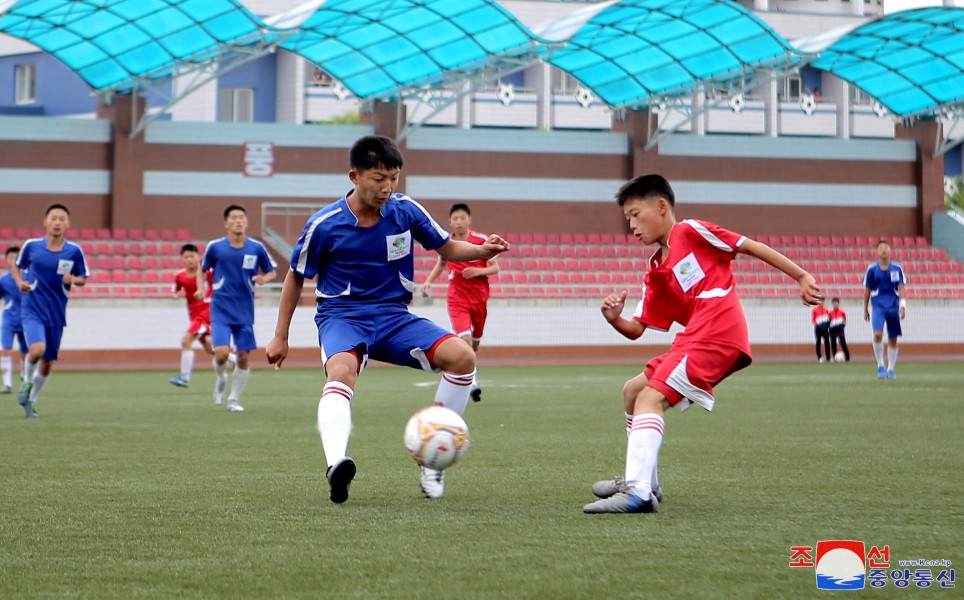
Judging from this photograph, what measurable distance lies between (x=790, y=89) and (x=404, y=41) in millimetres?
27780

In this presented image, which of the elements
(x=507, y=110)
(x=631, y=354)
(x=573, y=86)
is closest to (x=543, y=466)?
(x=631, y=354)

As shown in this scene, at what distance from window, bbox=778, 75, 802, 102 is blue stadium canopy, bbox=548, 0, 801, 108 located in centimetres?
1910

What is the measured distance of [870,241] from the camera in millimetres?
36344

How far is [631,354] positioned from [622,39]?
852 centimetres

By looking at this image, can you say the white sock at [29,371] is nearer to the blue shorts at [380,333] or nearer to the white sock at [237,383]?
the white sock at [237,383]

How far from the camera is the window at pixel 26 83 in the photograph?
48344mm

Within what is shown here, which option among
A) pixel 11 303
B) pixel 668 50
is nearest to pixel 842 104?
pixel 668 50

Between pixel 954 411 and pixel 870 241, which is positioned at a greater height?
pixel 870 241

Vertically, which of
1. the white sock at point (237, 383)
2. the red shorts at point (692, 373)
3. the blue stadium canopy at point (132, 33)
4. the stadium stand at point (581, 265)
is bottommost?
the white sock at point (237, 383)

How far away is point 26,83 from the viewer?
1916 inches

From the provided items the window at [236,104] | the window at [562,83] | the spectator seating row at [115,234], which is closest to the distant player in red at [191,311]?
the spectator seating row at [115,234]

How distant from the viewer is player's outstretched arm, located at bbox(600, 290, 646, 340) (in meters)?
5.86

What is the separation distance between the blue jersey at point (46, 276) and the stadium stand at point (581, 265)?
14708 millimetres

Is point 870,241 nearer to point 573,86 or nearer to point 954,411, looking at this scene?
point 573,86
